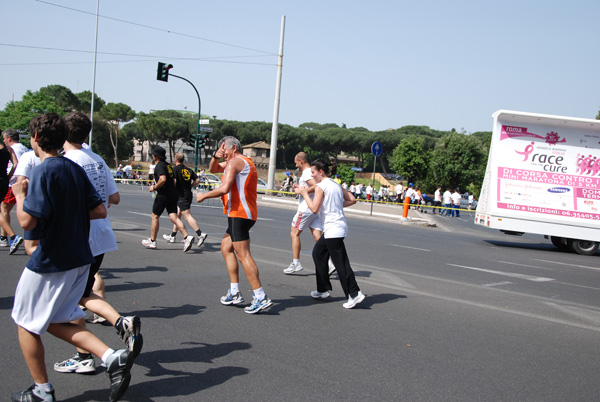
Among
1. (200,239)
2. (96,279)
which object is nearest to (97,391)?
(96,279)

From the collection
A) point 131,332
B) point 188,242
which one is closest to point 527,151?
point 188,242

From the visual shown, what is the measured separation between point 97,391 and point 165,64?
2440 centimetres

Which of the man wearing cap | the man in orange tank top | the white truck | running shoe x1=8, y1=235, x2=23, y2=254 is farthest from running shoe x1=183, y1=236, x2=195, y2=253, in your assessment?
the white truck

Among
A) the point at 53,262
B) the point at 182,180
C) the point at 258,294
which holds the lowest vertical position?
the point at 258,294

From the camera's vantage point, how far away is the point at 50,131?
3.12 m

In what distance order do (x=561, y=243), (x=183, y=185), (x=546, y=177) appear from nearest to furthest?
(x=183, y=185), (x=546, y=177), (x=561, y=243)

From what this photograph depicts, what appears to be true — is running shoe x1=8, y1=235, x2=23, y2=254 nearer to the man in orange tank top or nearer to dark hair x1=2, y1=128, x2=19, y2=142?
dark hair x1=2, y1=128, x2=19, y2=142

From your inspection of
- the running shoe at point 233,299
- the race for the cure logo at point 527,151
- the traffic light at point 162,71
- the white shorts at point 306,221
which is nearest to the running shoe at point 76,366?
the running shoe at point 233,299

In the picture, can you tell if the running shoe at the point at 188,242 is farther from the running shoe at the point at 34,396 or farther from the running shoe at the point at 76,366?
the running shoe at the point at 34,396

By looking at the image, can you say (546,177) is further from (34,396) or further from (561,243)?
(34,396)

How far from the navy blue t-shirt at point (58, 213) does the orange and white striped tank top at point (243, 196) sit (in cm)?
235

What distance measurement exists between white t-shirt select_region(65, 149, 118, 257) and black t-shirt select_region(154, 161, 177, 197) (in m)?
4.93

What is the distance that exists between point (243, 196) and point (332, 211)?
1216 millimetres

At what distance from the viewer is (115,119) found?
246 feet
